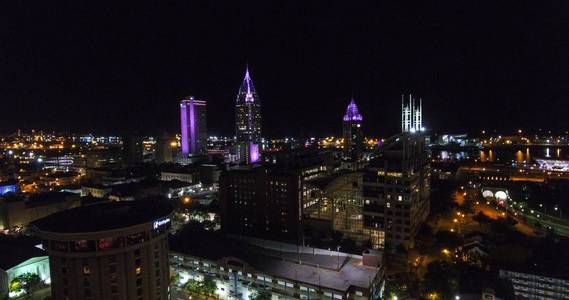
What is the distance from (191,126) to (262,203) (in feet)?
274

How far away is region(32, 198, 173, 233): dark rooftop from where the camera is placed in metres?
21.1

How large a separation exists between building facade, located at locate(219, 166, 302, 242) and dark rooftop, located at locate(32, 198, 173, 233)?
1743cm

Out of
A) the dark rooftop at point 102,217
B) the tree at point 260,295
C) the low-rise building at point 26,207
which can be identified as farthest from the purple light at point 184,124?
the tree at point 260,295

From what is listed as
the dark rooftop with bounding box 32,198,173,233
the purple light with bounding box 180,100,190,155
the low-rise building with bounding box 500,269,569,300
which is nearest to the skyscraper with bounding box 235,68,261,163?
the purple light with bounding box 180,100,190,155

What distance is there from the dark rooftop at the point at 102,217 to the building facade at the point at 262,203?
17432 millimetres

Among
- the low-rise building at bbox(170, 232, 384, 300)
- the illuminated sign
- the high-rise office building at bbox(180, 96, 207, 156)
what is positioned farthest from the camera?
the high-rise office building at bbox(180, 96, 207, 156)

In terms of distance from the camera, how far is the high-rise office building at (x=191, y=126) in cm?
→ 11944

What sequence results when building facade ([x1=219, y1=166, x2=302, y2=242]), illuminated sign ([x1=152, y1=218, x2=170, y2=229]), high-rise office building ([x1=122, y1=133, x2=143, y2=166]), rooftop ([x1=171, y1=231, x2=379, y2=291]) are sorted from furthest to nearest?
high-rise office building ([x1=122, y1=133, x2=143, y2=166]) < building facade ([x1=219, y1=166, x2=302, y2=242]) < rooftop ([x1=171, y1=231, x2=379, y2=291]) < illuminated sign ([x1=152, y1=218, x2=170, y2=229])

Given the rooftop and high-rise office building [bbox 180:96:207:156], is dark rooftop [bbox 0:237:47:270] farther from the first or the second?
high-rise office building [bbox 180:96:207:156]

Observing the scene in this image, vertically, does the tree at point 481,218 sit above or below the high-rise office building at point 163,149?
below

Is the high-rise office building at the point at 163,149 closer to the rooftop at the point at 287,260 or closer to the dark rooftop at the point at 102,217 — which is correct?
the rooftop at the point at 287,260

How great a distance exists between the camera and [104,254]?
20.7m

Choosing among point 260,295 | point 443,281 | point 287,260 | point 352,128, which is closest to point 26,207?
point 260,295

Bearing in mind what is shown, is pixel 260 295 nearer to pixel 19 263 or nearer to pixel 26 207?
pixel 19 263
